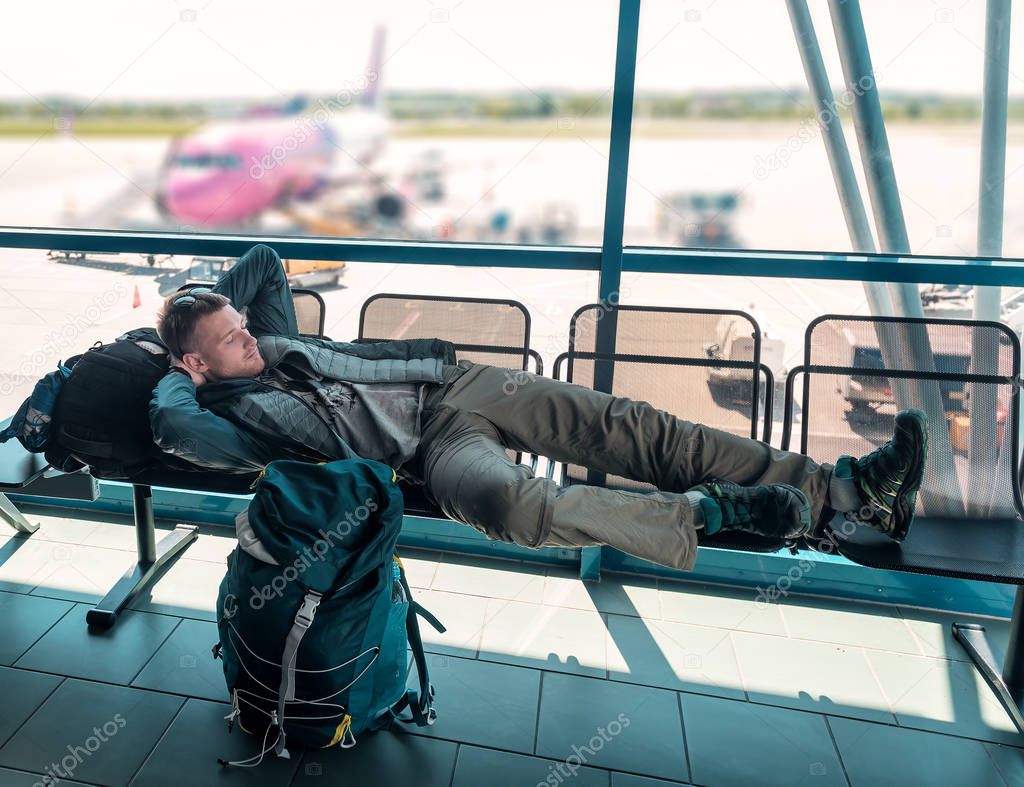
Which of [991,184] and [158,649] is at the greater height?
[991,184]

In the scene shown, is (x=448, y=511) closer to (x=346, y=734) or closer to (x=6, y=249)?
(x=346, y=734)

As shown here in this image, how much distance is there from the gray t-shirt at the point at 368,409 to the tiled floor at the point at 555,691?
0.63 meters

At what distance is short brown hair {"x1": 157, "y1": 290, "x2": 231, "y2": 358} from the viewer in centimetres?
201

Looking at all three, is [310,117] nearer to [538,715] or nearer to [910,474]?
[538,715]

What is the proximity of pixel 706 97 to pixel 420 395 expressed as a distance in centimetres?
149

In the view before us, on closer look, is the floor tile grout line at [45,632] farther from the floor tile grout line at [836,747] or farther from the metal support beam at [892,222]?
the metal support beam at [892,222]

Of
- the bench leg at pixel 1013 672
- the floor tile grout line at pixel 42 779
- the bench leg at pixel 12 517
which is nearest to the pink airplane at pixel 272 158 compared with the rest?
the bench leg at pixel 12 517

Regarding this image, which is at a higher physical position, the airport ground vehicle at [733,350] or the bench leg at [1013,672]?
the airport ground vehicle at [733,350]

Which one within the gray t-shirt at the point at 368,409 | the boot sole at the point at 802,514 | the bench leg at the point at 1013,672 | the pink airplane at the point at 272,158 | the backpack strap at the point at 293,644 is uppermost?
the pink airplane at the point at 272,158

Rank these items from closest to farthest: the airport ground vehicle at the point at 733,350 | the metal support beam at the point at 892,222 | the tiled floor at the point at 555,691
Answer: the tiled floor at the point at 555,691 < the metal support beam at the point at 892,222 < the airport ground vehicle at the point at 733,350

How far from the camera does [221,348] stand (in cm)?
203

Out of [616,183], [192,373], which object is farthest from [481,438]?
[616,183]

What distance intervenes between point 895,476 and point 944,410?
64 cm

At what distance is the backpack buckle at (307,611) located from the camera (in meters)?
1.59
